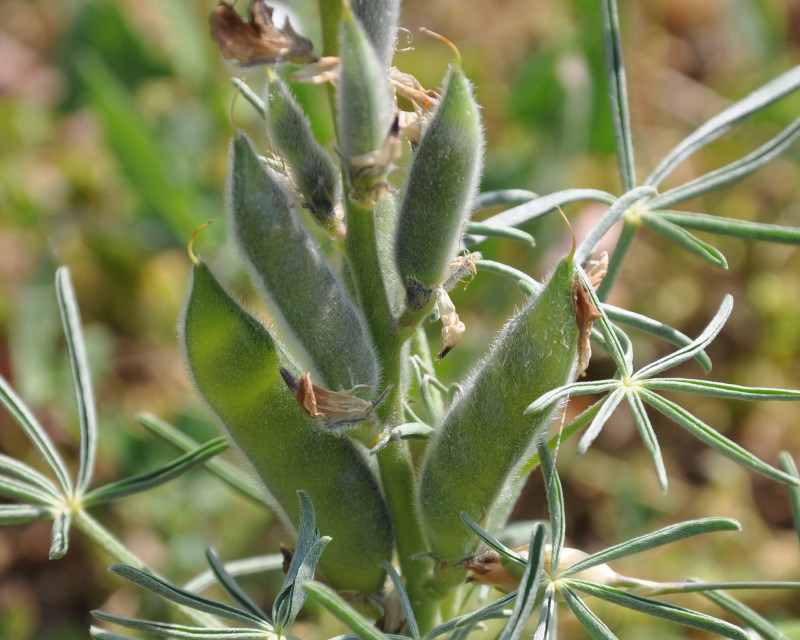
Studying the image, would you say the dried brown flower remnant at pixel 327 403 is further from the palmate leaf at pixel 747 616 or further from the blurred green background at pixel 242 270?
the blurred green background at pixel 242 270

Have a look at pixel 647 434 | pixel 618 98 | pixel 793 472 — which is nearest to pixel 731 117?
pixel 618 98

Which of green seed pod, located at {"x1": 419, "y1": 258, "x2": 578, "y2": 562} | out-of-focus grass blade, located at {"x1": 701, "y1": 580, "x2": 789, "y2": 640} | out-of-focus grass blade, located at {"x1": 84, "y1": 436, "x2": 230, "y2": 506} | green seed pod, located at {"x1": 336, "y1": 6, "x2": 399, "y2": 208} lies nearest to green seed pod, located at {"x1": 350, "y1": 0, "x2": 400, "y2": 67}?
green seed pod, located at {"x1": 336, "y1": 6, "x2": 399, "y2": 208}

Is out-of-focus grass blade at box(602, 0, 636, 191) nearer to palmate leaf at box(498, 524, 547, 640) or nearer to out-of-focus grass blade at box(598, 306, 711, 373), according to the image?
out-of-focus grass blade at box(598, 306, 711, 373)

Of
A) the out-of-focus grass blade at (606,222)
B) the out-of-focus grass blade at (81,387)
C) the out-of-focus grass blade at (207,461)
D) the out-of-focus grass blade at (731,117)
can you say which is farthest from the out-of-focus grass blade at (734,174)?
the out-of-focus grass blade at (81,387)

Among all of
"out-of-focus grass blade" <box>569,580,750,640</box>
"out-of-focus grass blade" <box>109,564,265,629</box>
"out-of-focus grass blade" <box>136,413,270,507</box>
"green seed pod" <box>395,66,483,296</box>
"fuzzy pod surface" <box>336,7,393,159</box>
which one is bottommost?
"out-of-focus grass blade" <box>136,413,270,507</box>

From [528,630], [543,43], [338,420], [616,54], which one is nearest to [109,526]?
[528,630]

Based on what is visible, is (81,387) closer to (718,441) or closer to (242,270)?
(718,441)
